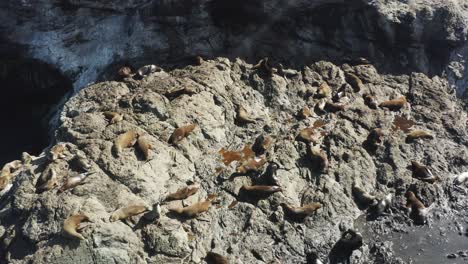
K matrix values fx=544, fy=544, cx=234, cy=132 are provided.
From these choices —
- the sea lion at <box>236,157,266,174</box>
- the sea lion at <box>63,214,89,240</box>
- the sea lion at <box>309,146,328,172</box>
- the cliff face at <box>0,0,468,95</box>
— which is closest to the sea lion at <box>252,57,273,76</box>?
the cliff face at <box>0,0,468,95</box>

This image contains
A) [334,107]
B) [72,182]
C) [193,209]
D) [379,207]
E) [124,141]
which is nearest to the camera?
[72,182]

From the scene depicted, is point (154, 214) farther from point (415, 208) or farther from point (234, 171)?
point (415, 208)

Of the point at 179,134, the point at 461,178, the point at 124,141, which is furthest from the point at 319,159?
the point at 124,141

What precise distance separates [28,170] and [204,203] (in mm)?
3589

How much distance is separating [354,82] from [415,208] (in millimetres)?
4176

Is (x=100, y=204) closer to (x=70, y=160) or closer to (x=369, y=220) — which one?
(x=70, y=160)

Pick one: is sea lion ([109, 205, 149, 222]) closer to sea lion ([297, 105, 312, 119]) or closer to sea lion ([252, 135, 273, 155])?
sea lion ([252, 135, 273, 155])

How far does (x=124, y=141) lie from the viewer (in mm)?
11367

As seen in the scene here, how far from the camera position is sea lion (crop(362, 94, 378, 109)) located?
14461mm

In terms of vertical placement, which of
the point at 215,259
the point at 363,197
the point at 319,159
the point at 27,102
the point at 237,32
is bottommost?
the point at 27,102

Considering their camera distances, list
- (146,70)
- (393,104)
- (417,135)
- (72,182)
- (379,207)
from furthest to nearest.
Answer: (393,104) < (417,135) < (146,70) < (379,207) < (72,182)

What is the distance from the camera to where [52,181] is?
10.5 m

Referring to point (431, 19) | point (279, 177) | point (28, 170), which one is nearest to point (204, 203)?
point (279, 177)

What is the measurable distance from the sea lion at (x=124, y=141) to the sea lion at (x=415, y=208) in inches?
249
